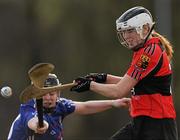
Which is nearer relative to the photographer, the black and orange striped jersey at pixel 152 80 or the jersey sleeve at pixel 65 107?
the black and orange striped jersey at pixel 152 80

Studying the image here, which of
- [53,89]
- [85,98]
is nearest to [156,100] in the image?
[53,89]

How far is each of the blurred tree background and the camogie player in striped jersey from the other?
59.2ft

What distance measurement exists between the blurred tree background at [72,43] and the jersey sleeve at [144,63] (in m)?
18.2

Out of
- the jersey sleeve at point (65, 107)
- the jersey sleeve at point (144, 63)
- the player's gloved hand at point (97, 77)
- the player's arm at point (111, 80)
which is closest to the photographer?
the jersey sleeve at point (144, 63)

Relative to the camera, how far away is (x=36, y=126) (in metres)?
10.0

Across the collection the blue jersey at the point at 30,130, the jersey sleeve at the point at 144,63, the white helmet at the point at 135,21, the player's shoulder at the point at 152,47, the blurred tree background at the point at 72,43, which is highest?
the white helmet at the point at 135,21

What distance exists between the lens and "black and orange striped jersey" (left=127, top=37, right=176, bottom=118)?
948 cm

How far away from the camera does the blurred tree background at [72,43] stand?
94.4ft

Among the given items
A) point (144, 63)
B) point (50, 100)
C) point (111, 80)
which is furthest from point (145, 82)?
point (50, 100)

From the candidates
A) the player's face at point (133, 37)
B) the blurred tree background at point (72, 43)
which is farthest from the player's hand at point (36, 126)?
the blurred tree background at point (72, 43)

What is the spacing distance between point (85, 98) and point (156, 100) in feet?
62.8

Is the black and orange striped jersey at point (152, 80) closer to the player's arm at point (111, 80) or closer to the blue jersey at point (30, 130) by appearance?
the player's arm at point (111, 80)

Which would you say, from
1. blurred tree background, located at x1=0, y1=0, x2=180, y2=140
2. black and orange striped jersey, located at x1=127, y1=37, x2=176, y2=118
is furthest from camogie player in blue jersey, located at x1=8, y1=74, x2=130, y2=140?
blurred tree background, located at x1=0, y1=0, x2=180, y2=140

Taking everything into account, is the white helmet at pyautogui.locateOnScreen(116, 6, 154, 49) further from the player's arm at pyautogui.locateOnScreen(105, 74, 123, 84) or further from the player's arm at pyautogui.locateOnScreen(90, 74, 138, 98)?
the player's arm at pyautogui.locateOnScreen(105, 74, 123, 84)
